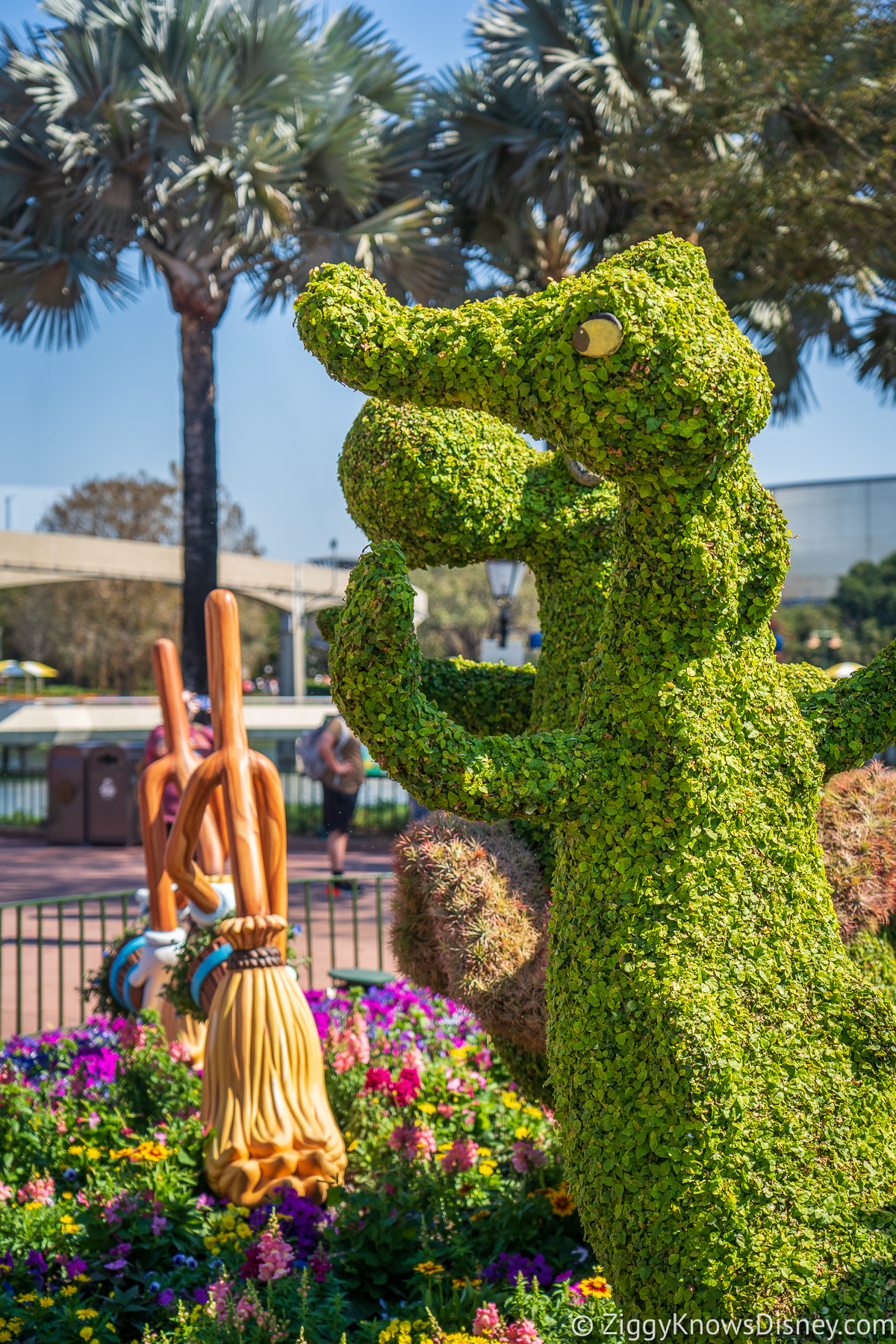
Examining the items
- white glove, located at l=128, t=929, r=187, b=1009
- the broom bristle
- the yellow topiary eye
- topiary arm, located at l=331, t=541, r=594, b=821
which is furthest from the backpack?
the yellow topiary eye

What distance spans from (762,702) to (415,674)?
782mm

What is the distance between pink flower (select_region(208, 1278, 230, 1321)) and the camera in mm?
2848

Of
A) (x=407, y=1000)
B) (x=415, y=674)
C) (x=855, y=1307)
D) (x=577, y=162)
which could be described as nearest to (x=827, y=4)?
(x=577, y=162)

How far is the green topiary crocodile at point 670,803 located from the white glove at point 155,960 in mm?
2820

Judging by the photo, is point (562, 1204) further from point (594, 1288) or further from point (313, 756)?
point (313, 756)

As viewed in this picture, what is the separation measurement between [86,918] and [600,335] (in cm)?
970

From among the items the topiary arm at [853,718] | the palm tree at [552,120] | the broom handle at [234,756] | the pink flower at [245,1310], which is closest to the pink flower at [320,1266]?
the pink flower at [245,1310]

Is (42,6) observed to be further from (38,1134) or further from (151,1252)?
(151,1252)

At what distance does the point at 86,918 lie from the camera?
1045 centimetres

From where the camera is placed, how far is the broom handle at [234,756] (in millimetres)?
4000

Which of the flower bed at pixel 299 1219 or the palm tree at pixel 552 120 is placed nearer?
the flower bed at pixel 299 1219

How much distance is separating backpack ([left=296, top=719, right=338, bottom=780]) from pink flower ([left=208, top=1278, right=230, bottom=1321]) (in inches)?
254

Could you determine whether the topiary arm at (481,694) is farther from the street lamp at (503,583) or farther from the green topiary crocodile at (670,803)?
the street lamp at (503,583)

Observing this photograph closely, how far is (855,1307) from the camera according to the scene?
2.12m
